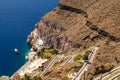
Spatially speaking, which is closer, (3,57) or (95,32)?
(95,32)

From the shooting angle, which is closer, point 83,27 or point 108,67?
point 108,67

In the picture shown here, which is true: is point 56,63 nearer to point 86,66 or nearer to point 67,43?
point 86,66

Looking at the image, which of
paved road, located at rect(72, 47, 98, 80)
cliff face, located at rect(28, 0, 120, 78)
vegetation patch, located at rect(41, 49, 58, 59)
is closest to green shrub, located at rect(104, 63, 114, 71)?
cliff face, located at rect(28, 0, 120, 78)

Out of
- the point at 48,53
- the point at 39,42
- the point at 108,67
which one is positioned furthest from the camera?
the point at 39,42

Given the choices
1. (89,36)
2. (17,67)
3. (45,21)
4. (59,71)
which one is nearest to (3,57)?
(17,67)

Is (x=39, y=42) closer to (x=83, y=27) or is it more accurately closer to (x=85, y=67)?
(x=83, y=27)

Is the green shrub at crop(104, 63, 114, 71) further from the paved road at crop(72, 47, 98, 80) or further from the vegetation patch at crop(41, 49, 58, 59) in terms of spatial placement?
the vegetation patch at crop(41, 49, 58, 59)

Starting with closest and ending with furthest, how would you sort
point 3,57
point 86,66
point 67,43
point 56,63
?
point 86,66 → point 56,63 → point 67,43 → point 3,57

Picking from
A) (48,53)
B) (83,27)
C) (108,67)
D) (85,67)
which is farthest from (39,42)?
(108,67)
